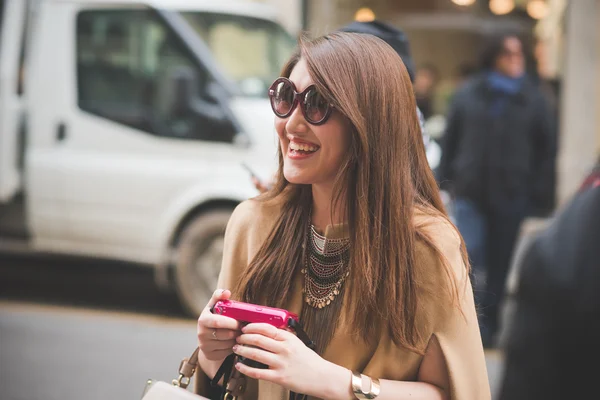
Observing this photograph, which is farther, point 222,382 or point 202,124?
point 202,124

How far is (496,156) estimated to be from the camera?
5953mm

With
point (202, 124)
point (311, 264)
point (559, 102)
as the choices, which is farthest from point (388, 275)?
point (559, 102)

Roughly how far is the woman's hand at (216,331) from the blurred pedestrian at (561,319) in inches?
30.2

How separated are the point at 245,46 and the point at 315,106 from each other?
4905 mm

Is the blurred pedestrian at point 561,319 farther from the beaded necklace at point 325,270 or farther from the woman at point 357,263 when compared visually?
the beaded necklace at point 325,270

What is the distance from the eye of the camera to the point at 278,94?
212 cm

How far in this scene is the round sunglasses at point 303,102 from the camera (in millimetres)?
2031

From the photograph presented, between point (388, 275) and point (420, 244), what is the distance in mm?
104

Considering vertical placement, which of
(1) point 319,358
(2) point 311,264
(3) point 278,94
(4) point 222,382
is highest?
(3) point 278,94

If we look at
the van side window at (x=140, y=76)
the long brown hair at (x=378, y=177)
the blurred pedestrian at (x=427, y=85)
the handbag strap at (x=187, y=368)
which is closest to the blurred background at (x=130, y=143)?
the van side window at (x=140, y=76)

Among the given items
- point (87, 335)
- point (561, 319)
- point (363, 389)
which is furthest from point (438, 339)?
point (87, 335)

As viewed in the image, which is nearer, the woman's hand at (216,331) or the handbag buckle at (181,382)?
the woman's hand at (216,331)

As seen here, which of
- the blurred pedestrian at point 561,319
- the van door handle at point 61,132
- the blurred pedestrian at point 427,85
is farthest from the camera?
the blurred pedestrian at point 427,85

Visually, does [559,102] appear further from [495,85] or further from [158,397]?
[158,397]
